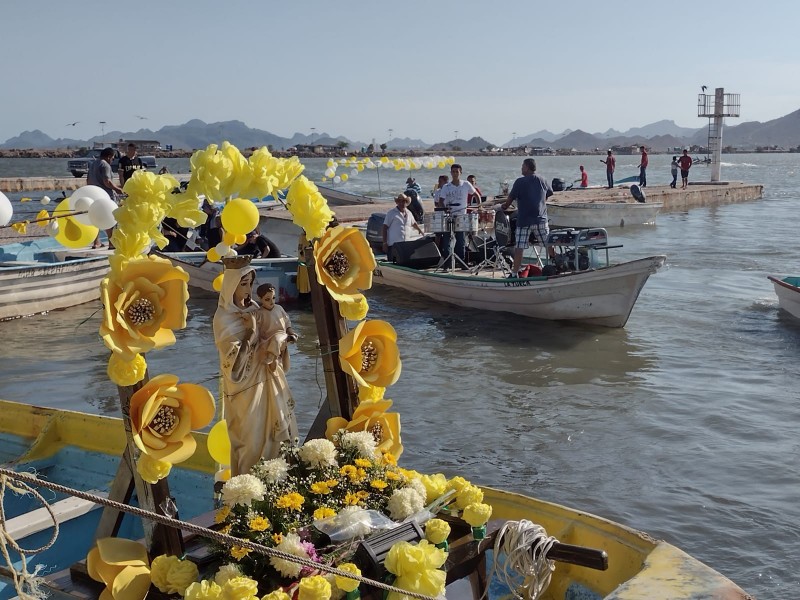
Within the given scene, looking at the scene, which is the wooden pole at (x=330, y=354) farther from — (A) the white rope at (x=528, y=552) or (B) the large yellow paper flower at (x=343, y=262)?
(A) the white rope at (x=528, y=552)

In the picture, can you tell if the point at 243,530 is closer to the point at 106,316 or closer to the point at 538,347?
the point at 106,316

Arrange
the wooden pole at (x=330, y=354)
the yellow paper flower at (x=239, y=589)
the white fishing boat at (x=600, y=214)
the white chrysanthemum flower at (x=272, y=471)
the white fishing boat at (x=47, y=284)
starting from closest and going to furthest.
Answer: the yellow paper flower at (x=239, y=589)
the white chrysanthemum flower at (x=272, y=471)
the wooden pole at (x=330, y=354)
the white fishing boat at (x=47, y=284)
the white fishing boat at (x=600, y=214)

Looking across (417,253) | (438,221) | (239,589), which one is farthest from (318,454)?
(417,253)

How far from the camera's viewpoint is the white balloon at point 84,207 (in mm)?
5111

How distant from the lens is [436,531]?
4230 mm

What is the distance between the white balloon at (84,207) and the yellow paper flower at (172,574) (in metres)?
2.11

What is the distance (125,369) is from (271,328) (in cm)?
107

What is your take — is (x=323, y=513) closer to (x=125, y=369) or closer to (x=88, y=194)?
(x=125, y=369)

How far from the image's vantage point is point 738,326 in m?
15.8

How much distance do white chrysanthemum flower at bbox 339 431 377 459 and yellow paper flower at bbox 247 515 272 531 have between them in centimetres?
81

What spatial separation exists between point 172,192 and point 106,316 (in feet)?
2.55

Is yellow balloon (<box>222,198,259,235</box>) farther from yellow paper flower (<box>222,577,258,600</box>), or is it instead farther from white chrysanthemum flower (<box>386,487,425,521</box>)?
yellow paper flower (<box>222,577,258,600</box>)

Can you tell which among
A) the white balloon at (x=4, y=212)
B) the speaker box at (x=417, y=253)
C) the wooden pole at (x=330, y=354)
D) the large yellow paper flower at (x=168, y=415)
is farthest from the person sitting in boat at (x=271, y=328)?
the speaker box at (x=417, y=253)

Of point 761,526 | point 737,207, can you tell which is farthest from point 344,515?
point 737,207
